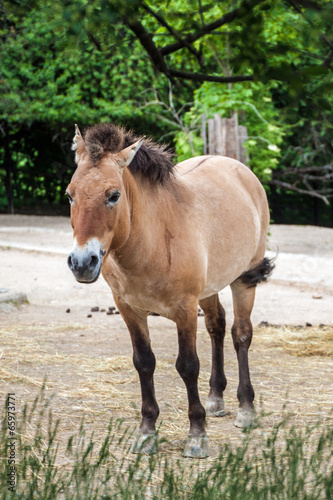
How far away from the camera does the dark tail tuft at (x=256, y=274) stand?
471 cm

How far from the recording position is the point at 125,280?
368 centimetres

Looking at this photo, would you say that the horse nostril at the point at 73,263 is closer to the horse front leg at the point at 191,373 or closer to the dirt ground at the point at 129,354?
the dirt ground at the point at 129,354

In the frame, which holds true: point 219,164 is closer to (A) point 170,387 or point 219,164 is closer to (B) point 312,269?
(A) point 170,387

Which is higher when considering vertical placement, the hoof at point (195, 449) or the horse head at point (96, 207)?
the horse head at point (96, 207)

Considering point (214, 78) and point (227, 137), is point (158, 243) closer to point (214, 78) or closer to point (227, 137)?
point (214, 78)

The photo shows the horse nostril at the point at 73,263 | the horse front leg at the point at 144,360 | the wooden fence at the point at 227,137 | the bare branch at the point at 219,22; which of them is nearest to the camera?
the bare branch at the point at 219,22

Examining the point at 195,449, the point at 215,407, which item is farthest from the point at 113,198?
the point at 215,407

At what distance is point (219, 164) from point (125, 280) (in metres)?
1.53

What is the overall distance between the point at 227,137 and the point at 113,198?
6494mm

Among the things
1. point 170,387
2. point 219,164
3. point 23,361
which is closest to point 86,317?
point 23,361

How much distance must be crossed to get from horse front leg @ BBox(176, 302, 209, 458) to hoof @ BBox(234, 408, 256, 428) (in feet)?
1.76

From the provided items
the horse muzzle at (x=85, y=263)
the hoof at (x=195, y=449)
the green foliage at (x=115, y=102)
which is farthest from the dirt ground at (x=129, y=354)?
the green foliage at (x=115, y=102)

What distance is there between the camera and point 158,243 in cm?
369

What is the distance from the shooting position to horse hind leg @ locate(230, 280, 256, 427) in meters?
4.40
